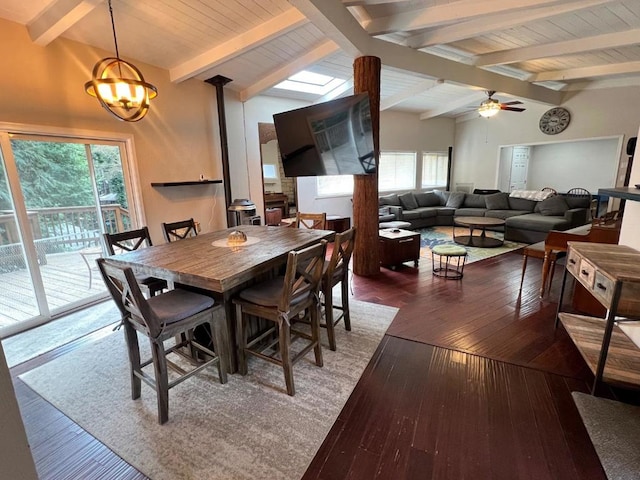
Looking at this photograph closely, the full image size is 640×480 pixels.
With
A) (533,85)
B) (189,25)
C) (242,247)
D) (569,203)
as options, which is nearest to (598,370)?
(242,247)

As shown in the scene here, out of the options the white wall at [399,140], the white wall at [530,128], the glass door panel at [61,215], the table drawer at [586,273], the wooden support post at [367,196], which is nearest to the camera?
the table drawer at [586,273]

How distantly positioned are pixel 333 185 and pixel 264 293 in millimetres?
5357

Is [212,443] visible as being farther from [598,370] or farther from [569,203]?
[569,203]

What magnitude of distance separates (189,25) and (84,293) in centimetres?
313

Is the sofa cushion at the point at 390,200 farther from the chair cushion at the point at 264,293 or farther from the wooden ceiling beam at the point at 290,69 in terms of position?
the chair cushion at the point at 264,293

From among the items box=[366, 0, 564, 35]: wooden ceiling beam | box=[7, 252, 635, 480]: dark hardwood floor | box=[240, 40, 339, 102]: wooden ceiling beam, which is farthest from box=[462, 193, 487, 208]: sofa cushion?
box=[240, 40, 339, 102]: wooden ceiling beam

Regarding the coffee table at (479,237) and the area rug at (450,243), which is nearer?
the area rug at (450,243)

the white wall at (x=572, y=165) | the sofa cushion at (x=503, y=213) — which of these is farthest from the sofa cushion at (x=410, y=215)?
the white wall at (x=572, y=165)

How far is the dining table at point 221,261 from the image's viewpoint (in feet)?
5.97

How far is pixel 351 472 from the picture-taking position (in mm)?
1494

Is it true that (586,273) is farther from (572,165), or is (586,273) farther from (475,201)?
(572,165)

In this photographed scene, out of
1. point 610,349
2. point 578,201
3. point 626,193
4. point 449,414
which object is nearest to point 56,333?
point 449,414

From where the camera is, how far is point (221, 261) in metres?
2.05

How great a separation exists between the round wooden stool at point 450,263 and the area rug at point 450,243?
0.31 meters
